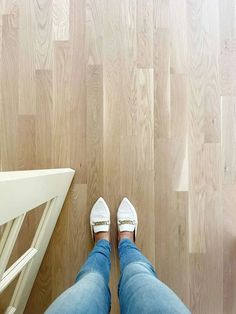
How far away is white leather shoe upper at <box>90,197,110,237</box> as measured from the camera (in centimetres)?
110

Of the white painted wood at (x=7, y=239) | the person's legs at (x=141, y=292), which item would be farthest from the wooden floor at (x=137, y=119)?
the white painted wood at (x=7, y=239)

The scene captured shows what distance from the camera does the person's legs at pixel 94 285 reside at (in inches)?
22.2

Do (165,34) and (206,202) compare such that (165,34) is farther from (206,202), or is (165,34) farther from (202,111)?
(206,202)

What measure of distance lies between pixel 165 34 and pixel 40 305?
127 cm

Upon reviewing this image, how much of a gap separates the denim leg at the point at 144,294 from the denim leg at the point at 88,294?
0.05 meters

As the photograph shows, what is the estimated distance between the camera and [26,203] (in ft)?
1.98

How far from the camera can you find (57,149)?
1150 millimetres

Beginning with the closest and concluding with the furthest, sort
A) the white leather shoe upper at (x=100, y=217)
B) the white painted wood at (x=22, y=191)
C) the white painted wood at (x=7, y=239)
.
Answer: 1. the white painted wood at (x=22, y=191)
2. the white painted wood at (x=7, y=239)
3. the white leather shoe upper at (x=100, y=217)

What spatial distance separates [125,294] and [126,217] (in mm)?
446

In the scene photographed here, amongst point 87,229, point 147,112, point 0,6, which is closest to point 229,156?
point 147,112

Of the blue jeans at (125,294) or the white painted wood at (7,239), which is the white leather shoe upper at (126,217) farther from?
the white painted wood at (7,239)

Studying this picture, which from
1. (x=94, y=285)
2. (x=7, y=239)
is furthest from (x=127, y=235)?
(x=7, y=239)

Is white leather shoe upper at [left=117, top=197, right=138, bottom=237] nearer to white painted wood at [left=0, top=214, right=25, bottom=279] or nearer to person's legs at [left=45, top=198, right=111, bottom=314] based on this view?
person's legs at [left=45, top=198, right=111, bottom=314]

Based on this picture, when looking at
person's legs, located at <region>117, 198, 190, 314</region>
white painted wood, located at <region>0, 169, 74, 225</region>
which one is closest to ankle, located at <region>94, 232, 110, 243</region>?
person's legs, located at <region>117, 198, 190, 314</region>
